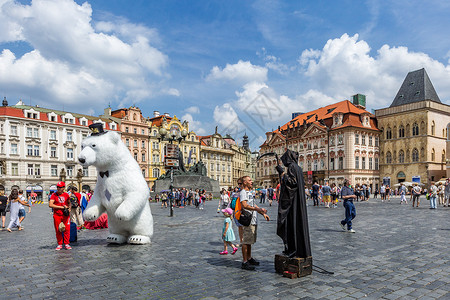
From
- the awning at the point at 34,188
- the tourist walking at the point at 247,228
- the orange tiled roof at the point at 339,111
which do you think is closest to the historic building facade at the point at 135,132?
the awning at the point at 34,188

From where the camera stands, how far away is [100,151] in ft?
27.4

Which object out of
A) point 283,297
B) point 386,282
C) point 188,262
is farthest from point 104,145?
point 386,282

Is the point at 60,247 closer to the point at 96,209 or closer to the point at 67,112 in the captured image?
the point at 96,209

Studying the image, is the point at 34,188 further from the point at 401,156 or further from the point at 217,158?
the point at 401,156

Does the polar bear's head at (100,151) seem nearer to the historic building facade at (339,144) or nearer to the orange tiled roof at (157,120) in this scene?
the historic building facade at (339,144)

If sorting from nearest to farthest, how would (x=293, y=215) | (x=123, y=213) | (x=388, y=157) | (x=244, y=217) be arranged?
1. (x=293, y=215)
2. (x=244, y=217)
3. (x=123, y=213)
4. (x=388, y=157)

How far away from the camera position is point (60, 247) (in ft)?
27.4

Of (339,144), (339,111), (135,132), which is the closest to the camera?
(339,144)

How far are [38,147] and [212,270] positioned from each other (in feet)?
164

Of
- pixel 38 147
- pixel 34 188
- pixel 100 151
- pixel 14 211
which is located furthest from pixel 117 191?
pixel 38 147

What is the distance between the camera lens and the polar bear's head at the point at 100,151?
26.9 feet

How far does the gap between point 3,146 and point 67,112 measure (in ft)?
34.4

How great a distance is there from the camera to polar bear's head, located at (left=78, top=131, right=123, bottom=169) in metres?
8.20

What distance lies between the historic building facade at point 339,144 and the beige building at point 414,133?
189cm
